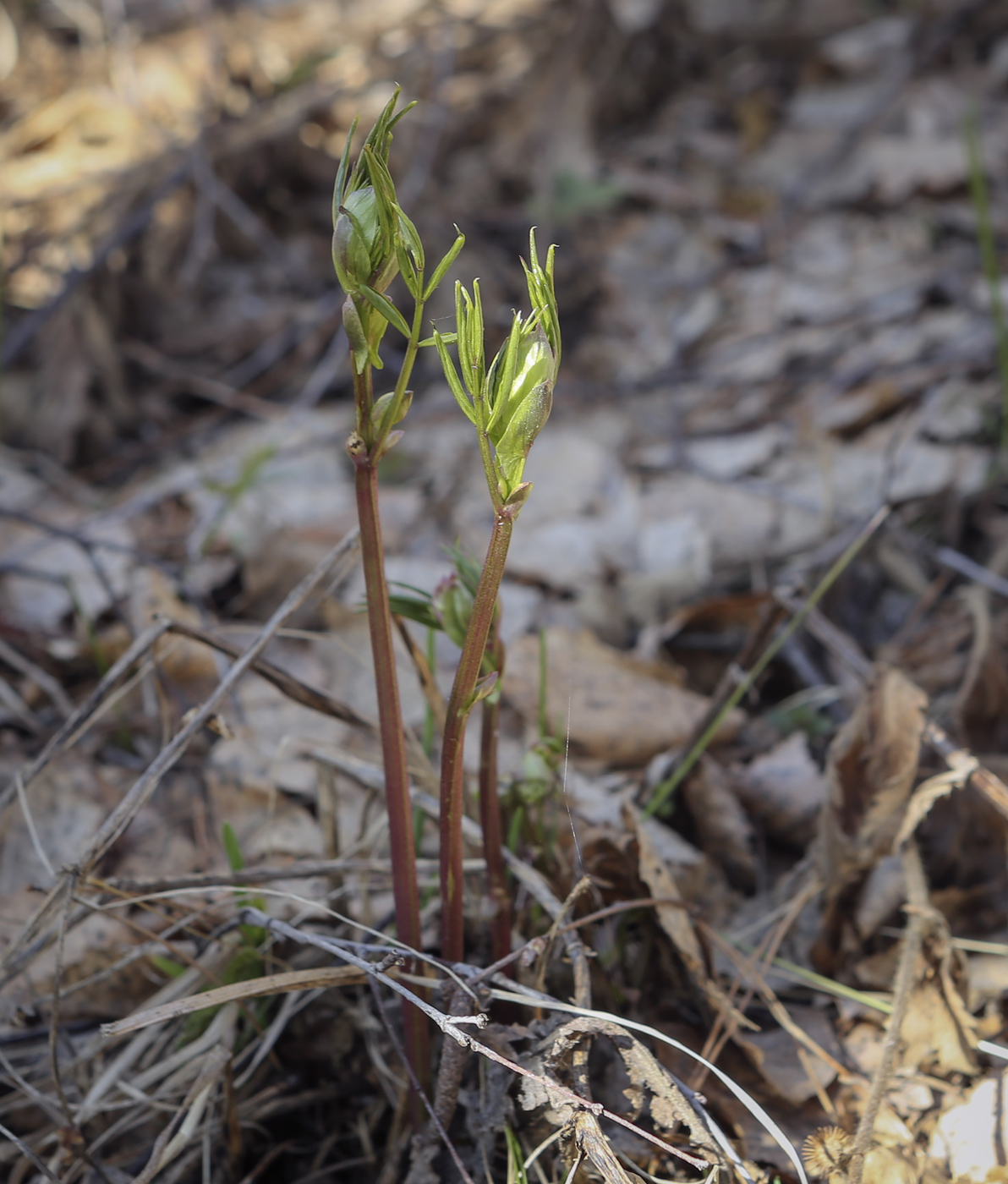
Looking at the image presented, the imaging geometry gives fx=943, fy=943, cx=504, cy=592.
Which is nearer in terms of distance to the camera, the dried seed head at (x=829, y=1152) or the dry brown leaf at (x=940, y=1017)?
the dried seed head at (x=829, y=1152)

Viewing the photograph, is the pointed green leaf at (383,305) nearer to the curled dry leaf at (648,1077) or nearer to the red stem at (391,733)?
the red stem at (391,733)

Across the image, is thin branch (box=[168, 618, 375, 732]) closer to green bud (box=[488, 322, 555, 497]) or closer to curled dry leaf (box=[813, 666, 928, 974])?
green bud (box=[488, 322, 555, 497])

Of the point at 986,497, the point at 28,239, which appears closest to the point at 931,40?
the point at 986,497

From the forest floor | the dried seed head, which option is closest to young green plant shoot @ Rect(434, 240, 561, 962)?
the forest floor

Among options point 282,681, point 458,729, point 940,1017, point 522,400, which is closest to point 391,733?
point 458,729

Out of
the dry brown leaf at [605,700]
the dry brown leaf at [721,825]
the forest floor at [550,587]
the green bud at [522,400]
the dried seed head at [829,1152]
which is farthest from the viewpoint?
the dry brown leaf at [605,700]

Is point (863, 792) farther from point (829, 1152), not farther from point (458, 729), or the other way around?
point (458, 729)

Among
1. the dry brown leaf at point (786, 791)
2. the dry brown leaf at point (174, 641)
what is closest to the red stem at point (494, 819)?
the dry brown leaf at point (786, 791)

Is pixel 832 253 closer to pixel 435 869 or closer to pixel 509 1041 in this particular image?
pixel 435 869
